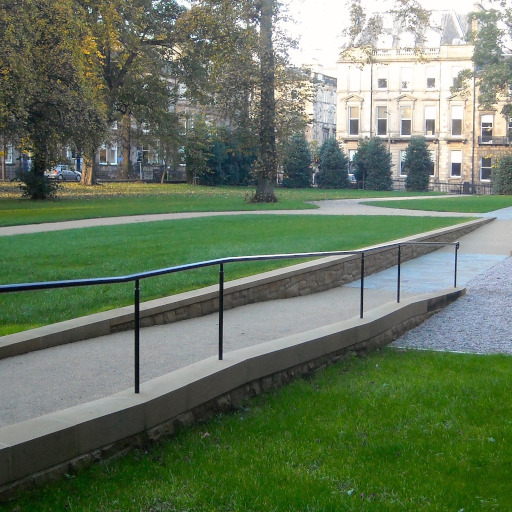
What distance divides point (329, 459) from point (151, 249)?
10296mm

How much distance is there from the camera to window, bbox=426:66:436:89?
7406 cm

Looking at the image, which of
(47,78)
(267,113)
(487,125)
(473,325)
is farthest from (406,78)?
(473,325)

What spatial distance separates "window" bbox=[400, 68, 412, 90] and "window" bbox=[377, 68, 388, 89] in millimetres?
1547

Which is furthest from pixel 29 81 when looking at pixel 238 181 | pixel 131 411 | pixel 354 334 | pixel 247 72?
pixel 238 181

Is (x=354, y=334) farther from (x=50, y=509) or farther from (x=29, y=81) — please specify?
(x=29, y=81)

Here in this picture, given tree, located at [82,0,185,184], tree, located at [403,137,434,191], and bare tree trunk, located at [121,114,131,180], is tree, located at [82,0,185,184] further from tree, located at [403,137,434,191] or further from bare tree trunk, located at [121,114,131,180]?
tree, located at [403,137,434,191]

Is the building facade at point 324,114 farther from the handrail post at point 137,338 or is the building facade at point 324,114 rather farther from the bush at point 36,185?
the handrail post at point 137,338

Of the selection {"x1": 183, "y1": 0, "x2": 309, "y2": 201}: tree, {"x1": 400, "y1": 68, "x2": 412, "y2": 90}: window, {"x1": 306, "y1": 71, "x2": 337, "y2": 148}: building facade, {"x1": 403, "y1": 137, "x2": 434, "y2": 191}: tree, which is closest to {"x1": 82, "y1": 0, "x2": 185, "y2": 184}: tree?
{"x1": 183, "y1": 0, "x2": 309, "y2": 201}: tree

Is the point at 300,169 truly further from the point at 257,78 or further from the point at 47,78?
the point at 47,78

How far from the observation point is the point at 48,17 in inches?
1051

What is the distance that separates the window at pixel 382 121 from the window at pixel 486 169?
31.8ft

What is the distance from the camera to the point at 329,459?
5.60m

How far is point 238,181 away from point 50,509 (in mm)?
59063

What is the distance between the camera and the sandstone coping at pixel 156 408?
4746mm
